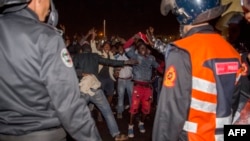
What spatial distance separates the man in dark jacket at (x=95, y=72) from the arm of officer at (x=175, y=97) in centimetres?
414

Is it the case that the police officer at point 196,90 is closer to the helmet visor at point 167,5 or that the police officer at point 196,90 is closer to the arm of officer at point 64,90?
the helmet visor at point 167,5

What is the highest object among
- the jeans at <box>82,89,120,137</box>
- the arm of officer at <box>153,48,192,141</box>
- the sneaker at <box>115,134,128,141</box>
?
the arm of officer at <box>153,48,192,141</box>

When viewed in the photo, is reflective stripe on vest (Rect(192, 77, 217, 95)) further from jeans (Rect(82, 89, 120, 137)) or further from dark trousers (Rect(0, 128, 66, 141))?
jeans (Rect(82, 89, 120, 137))

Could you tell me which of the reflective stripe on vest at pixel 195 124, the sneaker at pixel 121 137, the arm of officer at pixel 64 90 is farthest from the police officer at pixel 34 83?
the sneaker at pixel 121 137

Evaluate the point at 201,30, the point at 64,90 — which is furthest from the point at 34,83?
the point at 201,30

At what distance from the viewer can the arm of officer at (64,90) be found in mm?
2283

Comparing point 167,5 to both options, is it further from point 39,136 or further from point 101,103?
point 101,103

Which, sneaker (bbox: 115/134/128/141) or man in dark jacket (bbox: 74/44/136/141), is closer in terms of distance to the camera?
man in dark jacket (bbox: 74/44/136/141)

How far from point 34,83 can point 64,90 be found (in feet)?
0.72

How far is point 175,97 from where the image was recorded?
98.6 inches

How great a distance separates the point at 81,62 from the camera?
24.3 feet

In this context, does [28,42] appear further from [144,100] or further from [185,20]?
[144,100]

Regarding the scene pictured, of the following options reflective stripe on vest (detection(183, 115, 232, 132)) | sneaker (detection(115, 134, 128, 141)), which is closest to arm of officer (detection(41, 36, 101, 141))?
reflective stripe on vest (detection(183, 115, 232, 132))

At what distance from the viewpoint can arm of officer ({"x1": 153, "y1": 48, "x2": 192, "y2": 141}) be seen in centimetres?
248
